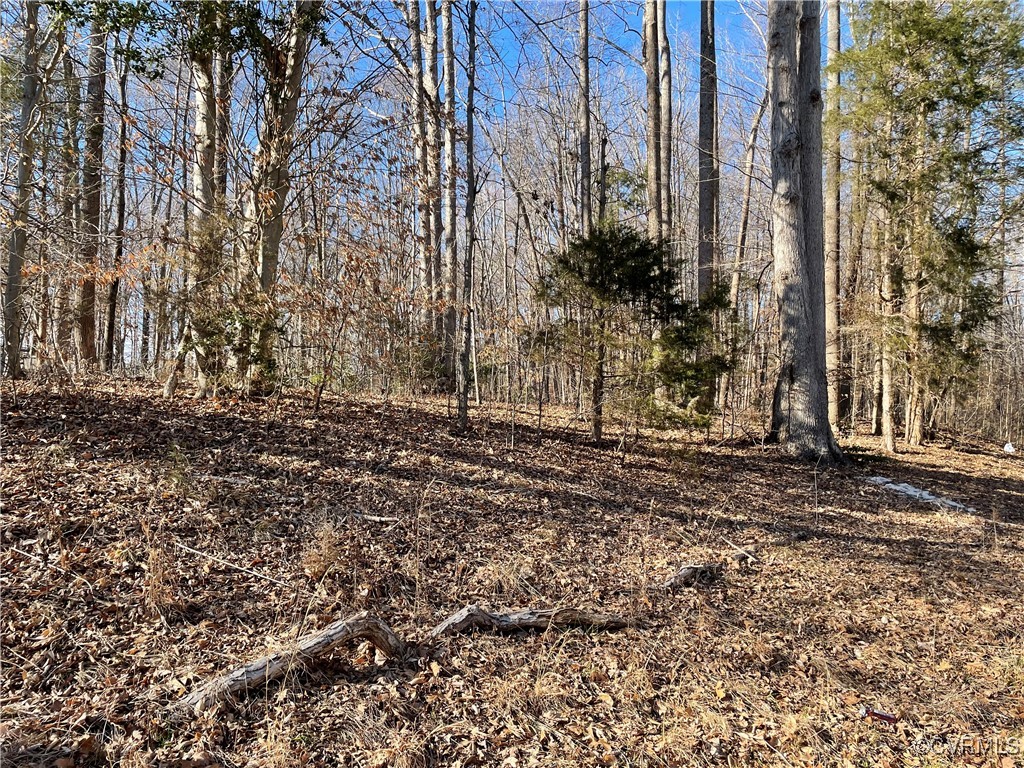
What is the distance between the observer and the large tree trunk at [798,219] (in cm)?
811

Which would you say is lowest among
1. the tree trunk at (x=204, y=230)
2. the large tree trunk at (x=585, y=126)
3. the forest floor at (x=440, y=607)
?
the forest floor at (x=440, y=607)

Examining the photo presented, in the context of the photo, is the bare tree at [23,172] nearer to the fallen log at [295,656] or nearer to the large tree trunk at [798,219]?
the fallen log at [295,656]

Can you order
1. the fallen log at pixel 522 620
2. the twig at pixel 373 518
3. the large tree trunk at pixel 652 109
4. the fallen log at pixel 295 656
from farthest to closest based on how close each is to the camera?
the large tree trunk at pixel 652 109, the twig at pixel 373 518, the fallen log at pixel 522 620, the fallen log at pixel 295 656

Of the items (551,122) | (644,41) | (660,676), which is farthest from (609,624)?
(551,122)

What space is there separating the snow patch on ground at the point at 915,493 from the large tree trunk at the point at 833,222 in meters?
3.46

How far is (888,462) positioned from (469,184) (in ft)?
25.0

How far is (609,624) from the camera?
3.37 m

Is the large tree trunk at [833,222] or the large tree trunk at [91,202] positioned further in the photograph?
the large tree trunk at [833,222]

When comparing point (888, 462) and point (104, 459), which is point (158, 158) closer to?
point (104, 459)

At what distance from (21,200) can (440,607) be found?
274 inches

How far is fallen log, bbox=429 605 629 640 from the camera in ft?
10.3

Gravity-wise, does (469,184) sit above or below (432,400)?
above

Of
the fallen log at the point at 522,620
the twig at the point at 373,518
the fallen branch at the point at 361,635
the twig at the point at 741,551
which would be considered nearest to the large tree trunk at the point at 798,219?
the twig at the point at 741,551

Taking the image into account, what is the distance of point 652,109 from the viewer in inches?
446
